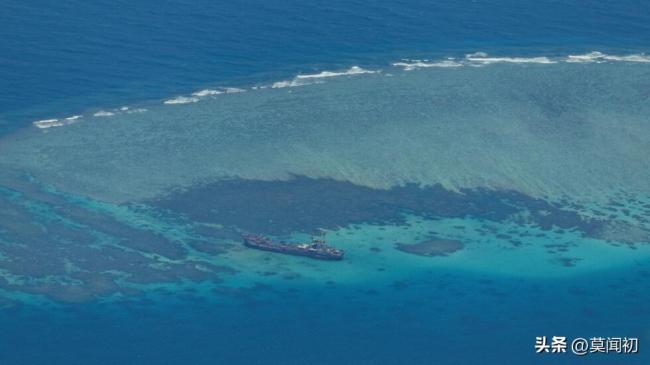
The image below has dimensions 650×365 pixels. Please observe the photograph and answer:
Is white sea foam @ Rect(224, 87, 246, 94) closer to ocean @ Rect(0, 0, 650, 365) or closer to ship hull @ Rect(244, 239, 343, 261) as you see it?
ocean @ Rect(0, 0, 650, 365)

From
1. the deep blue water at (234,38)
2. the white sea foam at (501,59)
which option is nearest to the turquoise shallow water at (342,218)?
the white sea foam at (501,59)

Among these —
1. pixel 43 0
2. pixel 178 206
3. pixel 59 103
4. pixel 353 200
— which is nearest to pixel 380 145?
pixel 353 200

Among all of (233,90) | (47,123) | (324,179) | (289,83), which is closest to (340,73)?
(289,83)

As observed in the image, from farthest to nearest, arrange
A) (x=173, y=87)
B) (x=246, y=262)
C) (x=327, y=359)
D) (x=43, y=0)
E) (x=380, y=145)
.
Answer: (x=43, y=0) → (x=173, y=87) → (x=380, y=145) → (x=246, y=262) → (x=327, y=359)

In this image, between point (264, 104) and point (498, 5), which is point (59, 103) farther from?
point (498, 5)

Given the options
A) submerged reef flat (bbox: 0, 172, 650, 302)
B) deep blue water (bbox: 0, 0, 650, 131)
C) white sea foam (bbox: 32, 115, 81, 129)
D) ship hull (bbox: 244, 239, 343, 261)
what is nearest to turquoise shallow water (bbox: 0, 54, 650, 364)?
submerged reef flat (bbox: 0, 172, 650, 302)

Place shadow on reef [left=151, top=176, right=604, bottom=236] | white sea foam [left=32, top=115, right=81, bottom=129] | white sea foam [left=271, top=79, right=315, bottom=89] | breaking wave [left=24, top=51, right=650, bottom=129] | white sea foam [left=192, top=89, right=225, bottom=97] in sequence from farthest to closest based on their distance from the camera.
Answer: white sea foam [left=271, top=79, right=315, bottom=89]
white sea foam [left=192, top=89, right=225, bottom=97]
breaking wave [left=24, top=51, right=650, bottom=129]
white sea foam [left=32, top=115, right=81, bottom=129]
shadow on reef [left=151, top=176, right=604, bottom=236]

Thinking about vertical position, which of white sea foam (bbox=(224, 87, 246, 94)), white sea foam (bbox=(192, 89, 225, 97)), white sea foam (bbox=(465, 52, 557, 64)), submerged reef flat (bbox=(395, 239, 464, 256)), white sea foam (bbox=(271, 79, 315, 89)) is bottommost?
submerged reef flat (bbox=(395, 239, 464, 256))
